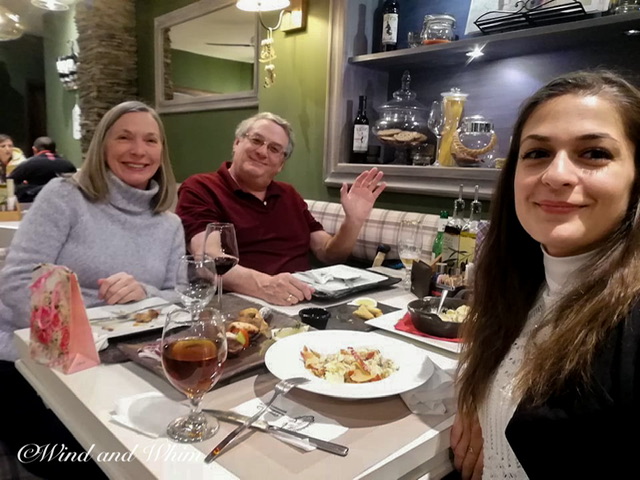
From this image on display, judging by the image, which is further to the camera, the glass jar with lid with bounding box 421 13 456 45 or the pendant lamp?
the pendant lamp

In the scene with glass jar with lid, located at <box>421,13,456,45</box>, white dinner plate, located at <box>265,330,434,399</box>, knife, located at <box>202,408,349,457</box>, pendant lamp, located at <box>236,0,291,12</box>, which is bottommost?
knife, located at <box>202,408,349,457</box>

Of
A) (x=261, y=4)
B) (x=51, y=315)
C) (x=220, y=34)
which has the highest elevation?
(x=220, y=34)

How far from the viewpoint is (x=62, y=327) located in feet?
3.12

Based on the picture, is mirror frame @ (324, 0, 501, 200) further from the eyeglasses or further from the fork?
the fork

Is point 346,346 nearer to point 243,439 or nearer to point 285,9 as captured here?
point 243,439

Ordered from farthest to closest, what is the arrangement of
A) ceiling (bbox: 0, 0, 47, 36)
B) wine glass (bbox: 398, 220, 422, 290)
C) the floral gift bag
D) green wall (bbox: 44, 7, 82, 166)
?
green wall (bbox: 44, 7, 82, 166) < ceiling (bbox: 0, 0, 47, 36) < wine glass (bbox: 398, 220, 422, 290) < the floral gift bag

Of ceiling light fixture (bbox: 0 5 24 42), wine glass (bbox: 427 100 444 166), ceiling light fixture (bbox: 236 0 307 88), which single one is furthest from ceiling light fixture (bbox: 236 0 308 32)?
ceiling light fixture (bbox: 0 5 24 42)

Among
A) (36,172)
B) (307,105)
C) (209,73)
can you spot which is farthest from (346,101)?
(36,172)

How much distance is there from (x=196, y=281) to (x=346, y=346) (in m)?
0.40

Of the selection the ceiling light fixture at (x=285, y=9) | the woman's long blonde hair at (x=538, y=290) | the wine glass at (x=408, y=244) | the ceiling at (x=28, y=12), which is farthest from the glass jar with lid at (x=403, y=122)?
the ceiling at (x=28, y=12)

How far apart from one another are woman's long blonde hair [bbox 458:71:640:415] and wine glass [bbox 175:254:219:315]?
1.99 feet

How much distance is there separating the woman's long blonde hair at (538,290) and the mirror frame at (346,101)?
1356 millimetres

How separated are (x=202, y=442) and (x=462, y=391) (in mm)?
458

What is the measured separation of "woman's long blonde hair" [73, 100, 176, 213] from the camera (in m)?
1.56
